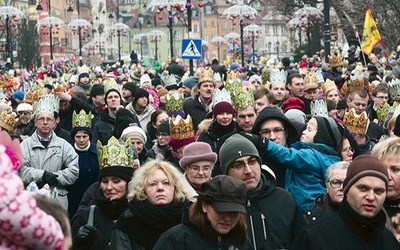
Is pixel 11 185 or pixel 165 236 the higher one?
pixel 11 185

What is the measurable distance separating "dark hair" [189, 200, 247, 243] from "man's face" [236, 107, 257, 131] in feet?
12.9

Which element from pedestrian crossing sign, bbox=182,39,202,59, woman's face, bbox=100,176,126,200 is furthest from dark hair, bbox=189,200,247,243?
pedestrian crossing sign, bbox=182,39,202,59

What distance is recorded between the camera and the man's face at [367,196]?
5.91 meters

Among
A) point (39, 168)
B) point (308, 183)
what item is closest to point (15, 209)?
point (308, 183)

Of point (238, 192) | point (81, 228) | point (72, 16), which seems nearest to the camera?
point (238, 192)

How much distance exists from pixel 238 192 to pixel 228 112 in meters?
Result: 4.35

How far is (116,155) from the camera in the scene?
335 inches

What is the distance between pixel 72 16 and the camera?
132 metres

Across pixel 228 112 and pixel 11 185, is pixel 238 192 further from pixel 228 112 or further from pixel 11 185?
pixel 228 112

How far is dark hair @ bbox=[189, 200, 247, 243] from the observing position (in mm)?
6094

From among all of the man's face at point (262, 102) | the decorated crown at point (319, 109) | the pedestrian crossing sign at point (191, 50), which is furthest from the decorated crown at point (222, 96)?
the pedestrian crossing sign at point (191, 50)

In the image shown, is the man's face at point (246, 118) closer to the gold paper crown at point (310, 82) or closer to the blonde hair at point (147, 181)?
the blonde hair at point (147, 181)

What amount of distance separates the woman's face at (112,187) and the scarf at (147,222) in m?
0.93

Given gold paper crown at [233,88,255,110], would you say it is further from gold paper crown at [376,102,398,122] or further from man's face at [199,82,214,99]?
man's face at [199,82,214,99]
